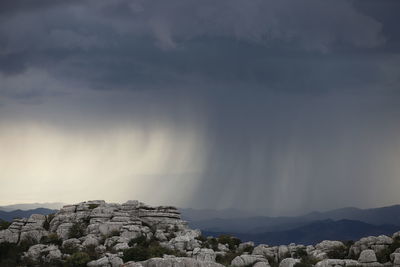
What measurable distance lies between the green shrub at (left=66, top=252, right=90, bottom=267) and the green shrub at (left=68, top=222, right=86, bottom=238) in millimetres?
15848

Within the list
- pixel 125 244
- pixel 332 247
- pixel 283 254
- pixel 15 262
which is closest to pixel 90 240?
pixel 125 244

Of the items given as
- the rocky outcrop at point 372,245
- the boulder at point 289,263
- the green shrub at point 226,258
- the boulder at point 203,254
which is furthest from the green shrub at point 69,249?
the rocky outcrop at point 372,245

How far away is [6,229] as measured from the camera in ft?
426

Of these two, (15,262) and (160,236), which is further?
(160,236)

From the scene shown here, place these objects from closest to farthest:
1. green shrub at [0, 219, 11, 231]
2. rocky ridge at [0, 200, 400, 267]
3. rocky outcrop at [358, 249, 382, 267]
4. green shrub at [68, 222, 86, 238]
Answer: rocky outcrop at [358, 249, 382, 267]
rocky ridge at [0, 200, 400, 267]
green shrub at [68, 222, 86, 238]
green shrub at [0, 219, 11, 231]

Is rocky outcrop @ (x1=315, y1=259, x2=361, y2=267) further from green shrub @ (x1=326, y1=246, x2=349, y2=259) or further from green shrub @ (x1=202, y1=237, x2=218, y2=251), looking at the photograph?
green shrub @ (x1=202, y1=237, x2=218, y2=251)

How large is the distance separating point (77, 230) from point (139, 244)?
1529 cm

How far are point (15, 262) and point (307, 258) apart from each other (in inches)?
2218

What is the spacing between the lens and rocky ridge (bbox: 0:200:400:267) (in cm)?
11025

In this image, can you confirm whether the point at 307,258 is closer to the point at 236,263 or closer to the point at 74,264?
the point at 236,263

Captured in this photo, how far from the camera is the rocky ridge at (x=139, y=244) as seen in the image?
110250 mm

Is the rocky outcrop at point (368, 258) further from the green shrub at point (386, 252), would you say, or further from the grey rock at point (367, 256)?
the green shrub at point (386, 252)

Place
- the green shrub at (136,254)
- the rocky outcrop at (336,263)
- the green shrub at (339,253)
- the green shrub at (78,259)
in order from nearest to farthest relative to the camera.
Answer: the rocky outcrop at (336,263) < the green shrub at (78,259) < the green shrub at (136,254) < the green shrub at (339,253)

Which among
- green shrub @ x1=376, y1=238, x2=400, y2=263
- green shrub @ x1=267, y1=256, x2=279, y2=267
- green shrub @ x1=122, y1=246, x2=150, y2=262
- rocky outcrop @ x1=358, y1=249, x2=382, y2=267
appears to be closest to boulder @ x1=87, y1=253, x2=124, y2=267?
green shrub @ x1=122, y1=246, x2=150, y2=262
